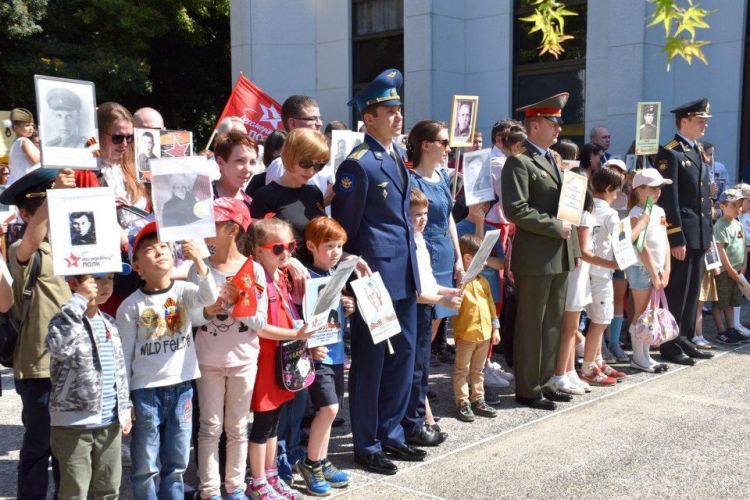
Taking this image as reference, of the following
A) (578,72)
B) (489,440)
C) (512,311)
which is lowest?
(489,440)

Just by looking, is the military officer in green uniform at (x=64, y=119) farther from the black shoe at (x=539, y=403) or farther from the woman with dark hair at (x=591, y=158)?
the woman with dark hair at (x=591, y=158)

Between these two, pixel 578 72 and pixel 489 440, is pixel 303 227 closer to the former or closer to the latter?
pixel 489 440

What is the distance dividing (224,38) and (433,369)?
17.4 m

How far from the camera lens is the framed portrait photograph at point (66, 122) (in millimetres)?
3141

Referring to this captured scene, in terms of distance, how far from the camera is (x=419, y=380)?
15.8ft

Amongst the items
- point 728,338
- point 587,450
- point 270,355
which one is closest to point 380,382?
point 270,355

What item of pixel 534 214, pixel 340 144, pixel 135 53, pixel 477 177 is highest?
pixel 135 53

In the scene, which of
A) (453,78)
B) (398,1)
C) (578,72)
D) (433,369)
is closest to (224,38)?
(398,1)

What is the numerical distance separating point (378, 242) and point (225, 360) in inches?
46.2

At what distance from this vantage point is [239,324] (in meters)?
3.72

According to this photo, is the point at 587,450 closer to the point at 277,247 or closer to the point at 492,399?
the point at 492,399

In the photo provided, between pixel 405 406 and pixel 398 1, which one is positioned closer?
pixel 405 406

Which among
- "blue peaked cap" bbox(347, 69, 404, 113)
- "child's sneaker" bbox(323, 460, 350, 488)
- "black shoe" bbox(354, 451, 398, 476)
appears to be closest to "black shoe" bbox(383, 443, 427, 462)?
"black shoe" bbox(354, 451, 398, 476)

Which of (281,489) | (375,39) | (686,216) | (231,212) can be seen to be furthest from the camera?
(375,39)
